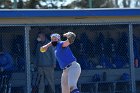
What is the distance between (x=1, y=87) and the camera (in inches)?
642

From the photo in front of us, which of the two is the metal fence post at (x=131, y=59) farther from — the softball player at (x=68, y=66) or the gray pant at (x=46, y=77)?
the softball player at (x=68, y=66)

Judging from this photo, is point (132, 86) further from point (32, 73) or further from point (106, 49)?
point (32, 73)

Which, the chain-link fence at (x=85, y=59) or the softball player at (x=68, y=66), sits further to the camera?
the chain-link fence at (x=85, y=59)

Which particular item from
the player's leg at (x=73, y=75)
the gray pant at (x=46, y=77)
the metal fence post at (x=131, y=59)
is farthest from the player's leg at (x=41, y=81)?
the player's leg at (x=73, y=75)

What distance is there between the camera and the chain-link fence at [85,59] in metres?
16.5

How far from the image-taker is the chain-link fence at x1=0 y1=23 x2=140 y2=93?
16.5 m

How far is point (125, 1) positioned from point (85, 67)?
22.7 metres

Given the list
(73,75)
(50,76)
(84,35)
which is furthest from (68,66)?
(84,35)

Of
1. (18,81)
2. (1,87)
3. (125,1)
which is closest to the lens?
(1,87)

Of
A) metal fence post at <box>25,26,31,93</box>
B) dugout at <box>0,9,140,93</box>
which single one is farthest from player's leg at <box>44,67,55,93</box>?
metal fence post at <box>25,26,31,93</box>

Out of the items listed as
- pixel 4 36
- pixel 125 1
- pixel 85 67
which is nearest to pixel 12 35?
pixel 4 36

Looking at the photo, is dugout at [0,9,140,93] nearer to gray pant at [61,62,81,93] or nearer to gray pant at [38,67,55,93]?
gray pant at [38,67,55,93]

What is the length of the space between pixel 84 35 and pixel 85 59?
0.82m

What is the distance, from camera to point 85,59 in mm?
17953
